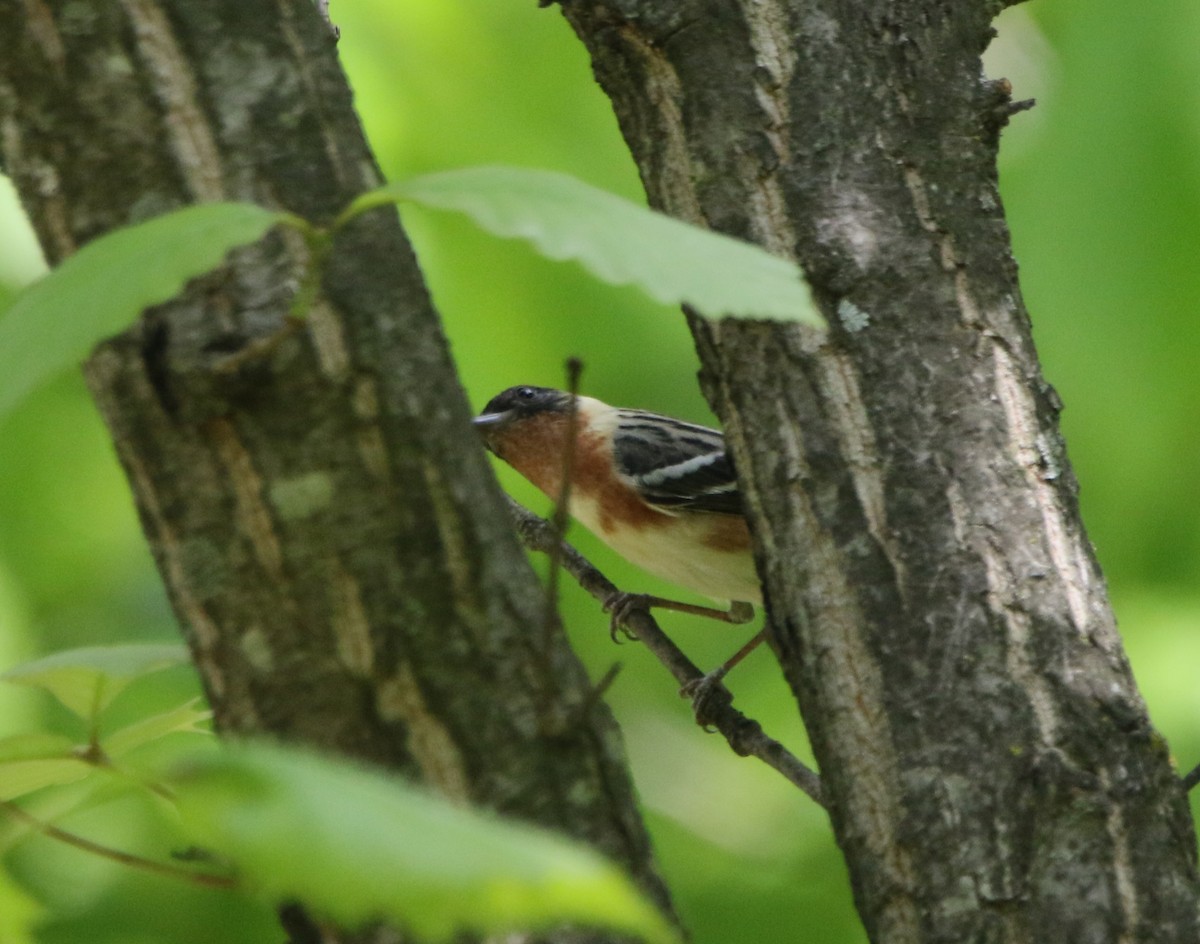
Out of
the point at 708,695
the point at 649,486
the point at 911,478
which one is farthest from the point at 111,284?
the point at 649,486

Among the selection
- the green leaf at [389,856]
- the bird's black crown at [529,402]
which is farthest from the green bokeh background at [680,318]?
the green leaf at [389,856]

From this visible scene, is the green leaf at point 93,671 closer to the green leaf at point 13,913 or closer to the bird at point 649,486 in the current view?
the green leaf at point 13,913

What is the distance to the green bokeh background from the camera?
3713mm

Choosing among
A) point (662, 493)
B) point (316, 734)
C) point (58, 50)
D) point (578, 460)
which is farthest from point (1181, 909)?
point (578, 460)

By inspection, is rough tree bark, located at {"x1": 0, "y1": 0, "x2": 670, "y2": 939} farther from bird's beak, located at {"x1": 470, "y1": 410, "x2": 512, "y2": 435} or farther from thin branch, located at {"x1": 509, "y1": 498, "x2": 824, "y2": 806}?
bird's beak, located at {"x1": 470, "y1": 410, "x2": 512, "y2": 435}

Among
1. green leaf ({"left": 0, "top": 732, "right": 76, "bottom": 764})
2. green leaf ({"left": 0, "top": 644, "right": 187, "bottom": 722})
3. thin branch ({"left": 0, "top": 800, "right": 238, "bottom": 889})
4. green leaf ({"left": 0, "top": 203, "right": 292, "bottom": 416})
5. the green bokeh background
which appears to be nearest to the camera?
green leaf ({"left": 0, "top": 203, "right": 292, "bottom": 416})

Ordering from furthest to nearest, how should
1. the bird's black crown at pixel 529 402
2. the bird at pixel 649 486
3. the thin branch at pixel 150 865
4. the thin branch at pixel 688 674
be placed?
the bird's black crown at pixel 529 402 → the bird at pixel 649 486 → the thin branch at pixel 688 674 → the thin branch at pixel 150 865

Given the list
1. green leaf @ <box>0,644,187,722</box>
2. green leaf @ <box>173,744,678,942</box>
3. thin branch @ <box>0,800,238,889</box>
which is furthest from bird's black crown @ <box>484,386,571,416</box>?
green leaf @ <box>173,744,678,942</box>

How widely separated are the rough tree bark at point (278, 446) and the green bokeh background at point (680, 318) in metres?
2.30

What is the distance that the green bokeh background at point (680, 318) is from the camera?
146 inches

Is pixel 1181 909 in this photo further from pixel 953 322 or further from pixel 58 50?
pixel 58 50

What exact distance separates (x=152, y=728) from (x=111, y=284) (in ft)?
2.61

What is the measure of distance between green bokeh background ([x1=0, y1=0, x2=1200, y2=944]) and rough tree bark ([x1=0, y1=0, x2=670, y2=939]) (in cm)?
230

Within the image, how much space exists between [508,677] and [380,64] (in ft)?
8.95
